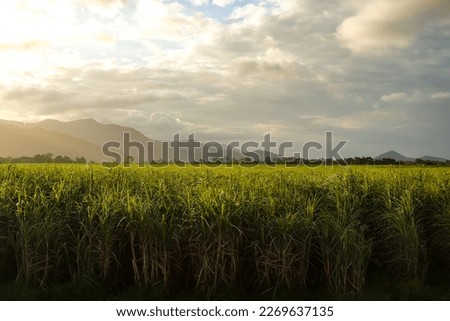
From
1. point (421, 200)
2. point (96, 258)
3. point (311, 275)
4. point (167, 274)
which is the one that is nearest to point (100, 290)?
point (96, 258)

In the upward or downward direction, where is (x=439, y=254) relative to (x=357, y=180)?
downward

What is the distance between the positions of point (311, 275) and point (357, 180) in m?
3.56

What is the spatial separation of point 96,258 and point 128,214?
88 cm

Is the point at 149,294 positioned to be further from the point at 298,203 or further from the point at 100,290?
the point at 298,203

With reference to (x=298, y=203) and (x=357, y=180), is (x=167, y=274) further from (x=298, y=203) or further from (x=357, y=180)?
(x=357, y=180)

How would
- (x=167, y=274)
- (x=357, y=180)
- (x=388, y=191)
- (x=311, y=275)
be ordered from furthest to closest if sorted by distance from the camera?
(x=357, y=180), (x=388, y=191), (x=311, y=275), (x=167, y=274)

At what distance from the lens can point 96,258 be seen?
7.83 metres

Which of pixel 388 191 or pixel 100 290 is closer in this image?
pixel 100 290
